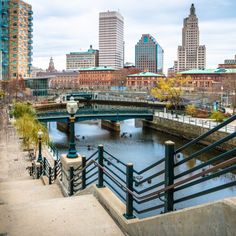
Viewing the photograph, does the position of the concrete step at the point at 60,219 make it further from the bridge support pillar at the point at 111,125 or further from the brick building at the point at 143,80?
the brick building at the point at 143,80

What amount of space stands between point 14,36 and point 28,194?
105 meters

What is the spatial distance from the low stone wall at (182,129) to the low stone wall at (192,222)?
101 feet

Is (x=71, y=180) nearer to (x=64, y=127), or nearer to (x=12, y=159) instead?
(x=12, y=159)

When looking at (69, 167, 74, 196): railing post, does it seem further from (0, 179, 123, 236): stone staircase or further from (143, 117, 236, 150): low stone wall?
(143, 117, 236, 150): low stone wall

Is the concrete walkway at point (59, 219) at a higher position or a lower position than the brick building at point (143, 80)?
lower

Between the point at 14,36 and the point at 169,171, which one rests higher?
the point at 14,36

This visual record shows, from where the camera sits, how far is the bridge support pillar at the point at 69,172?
363 inches

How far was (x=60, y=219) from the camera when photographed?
5.97m

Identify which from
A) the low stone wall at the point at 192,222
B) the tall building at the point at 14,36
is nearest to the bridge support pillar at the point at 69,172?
the low stone wall at the point at 192,222

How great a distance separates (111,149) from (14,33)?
81557 millimetres

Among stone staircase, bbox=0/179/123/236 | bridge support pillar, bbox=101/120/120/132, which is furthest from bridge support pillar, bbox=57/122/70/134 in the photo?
stone staircase, bbox=0/179/123/236

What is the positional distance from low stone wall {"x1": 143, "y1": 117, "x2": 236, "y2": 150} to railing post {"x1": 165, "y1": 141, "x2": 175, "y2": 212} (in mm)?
31062

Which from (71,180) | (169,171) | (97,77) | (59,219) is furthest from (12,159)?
(97,77)

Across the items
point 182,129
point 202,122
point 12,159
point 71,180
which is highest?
point 71,180
